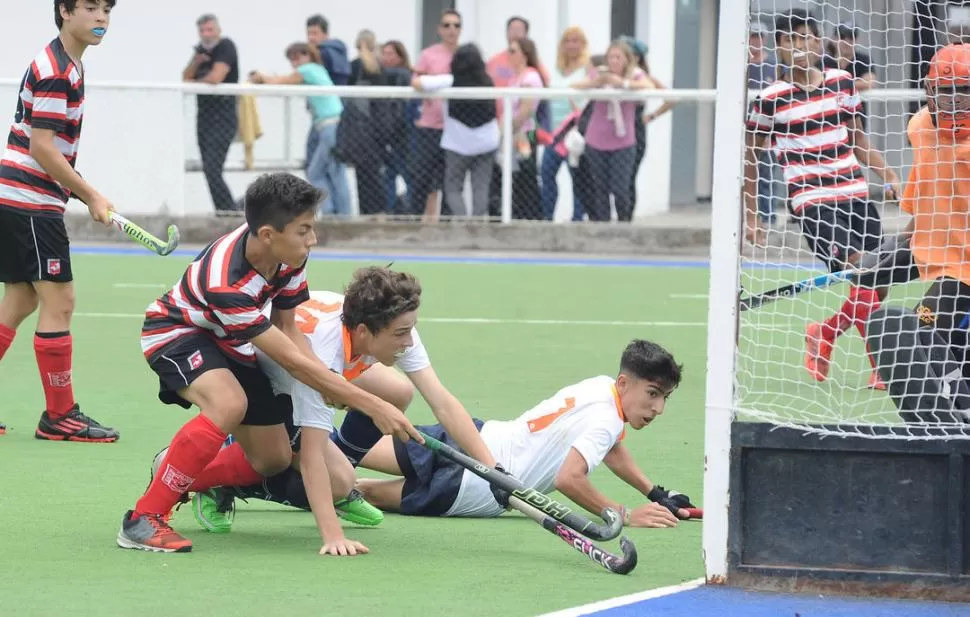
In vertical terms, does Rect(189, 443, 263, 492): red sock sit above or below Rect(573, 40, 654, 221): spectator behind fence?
below

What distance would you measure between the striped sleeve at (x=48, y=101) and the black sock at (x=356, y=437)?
5.69 ft

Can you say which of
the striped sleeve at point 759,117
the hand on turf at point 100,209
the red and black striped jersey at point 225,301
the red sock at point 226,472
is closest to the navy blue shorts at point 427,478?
the red sock at point 226,472

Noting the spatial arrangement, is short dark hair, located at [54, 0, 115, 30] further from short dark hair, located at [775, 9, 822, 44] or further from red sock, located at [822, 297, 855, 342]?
red sock, located at [822, 297, 855, 342]

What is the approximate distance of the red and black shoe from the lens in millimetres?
6301

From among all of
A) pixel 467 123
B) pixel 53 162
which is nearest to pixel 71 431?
pixel 53 162

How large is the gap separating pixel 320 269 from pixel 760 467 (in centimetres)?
837

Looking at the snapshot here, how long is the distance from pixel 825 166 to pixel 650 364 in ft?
8.70

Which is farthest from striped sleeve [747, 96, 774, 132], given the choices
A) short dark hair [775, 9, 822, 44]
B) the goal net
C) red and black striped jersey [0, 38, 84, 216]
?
red and black striped jersey [0, 38, 84, 216]

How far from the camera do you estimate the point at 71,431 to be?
6305mm

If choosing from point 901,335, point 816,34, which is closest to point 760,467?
point 901,335

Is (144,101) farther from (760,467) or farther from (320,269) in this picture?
(760,467)

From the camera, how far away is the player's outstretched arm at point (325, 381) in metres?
4.55

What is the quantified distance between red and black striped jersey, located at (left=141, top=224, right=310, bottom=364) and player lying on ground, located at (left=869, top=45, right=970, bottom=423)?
1799 millimetres

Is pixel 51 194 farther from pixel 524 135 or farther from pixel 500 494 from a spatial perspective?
pixel 524 135
